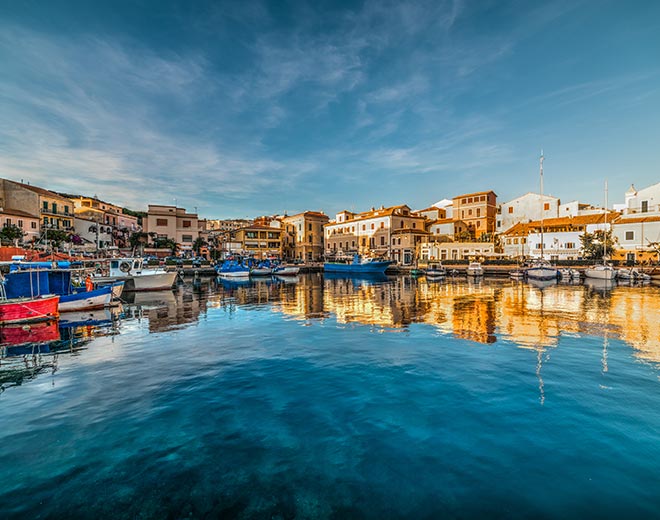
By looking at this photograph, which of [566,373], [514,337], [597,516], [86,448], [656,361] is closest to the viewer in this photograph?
[597,516]

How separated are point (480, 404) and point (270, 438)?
436 centimetres

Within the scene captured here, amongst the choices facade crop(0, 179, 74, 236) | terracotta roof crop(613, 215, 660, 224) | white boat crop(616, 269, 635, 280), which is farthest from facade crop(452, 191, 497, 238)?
facade crop(0, 179, 74, 236)

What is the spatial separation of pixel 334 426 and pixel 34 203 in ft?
189

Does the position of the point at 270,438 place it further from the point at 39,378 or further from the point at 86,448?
the point at 39,378

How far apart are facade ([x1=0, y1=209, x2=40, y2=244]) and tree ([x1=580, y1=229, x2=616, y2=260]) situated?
75.2 m

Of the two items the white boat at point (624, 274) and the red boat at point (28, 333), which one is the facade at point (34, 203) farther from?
the white boat at point (624, 274)

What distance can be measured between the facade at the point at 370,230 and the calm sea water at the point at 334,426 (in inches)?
2110

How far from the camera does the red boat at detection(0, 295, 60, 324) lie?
1562cm

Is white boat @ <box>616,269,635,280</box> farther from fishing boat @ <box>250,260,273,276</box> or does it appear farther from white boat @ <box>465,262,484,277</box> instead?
fishing boat @ <box>250,260,273,276</box>

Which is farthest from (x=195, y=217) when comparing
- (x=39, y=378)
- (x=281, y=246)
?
(x=39, y=378)

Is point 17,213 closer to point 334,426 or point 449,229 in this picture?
point 334,426

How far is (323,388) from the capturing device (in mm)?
8125

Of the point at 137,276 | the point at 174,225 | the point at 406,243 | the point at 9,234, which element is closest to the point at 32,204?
the point at 9,234

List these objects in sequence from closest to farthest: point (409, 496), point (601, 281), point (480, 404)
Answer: point (409, 496)
point (480, 404)
point (601, 281)
